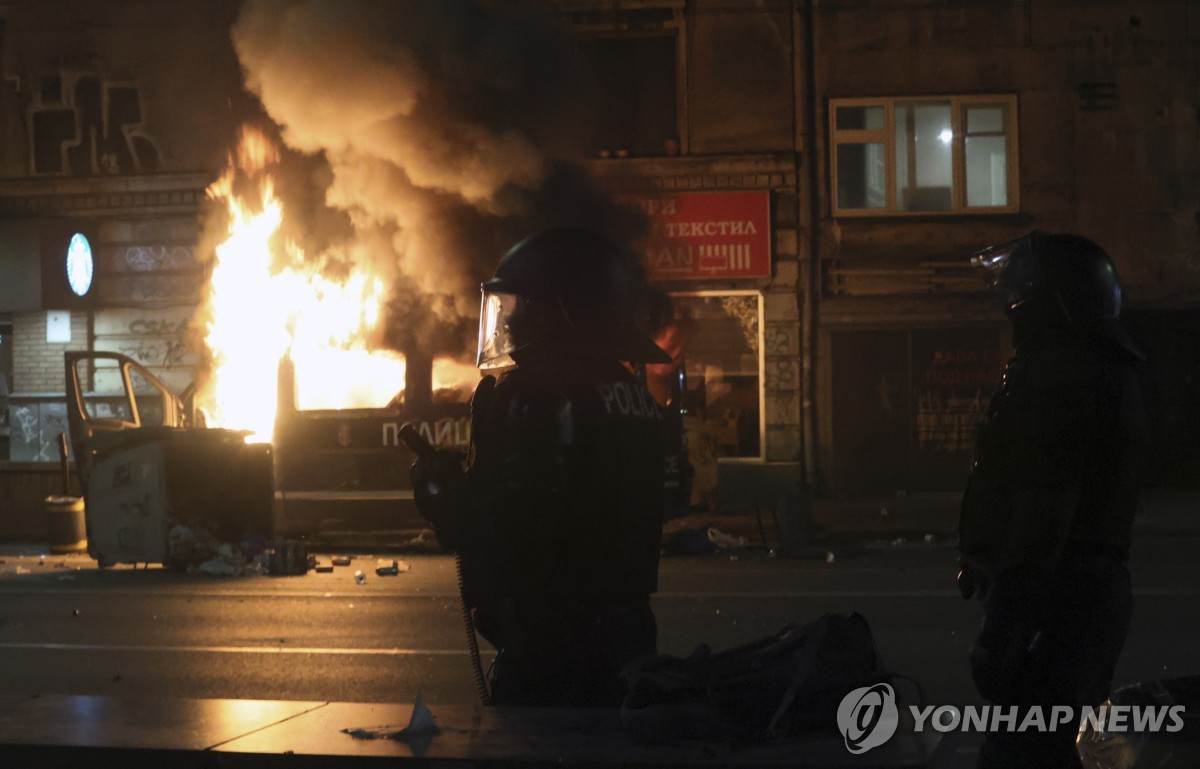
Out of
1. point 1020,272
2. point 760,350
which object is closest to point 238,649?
point 1020,272

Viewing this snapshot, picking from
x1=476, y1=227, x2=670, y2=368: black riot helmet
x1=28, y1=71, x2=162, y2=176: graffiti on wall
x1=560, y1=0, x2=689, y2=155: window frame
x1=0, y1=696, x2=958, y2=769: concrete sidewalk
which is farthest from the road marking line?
x1=28, y1=71, x2=162, y2=176: graffiti on wall

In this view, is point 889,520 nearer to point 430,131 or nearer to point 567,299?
point 430,131

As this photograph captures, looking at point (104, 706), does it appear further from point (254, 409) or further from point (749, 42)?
point (749, 42)

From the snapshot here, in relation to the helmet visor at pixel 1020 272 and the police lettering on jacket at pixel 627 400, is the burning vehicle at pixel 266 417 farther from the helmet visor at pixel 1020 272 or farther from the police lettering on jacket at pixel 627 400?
the helmet visor at pixel 1020 272

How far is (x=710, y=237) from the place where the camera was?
19.3 metres

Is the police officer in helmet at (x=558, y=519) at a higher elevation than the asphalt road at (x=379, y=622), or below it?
higher

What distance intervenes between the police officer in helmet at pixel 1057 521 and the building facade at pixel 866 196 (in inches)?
593

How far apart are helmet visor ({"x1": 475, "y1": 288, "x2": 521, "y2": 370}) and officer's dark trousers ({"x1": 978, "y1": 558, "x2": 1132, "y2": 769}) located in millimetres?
1586

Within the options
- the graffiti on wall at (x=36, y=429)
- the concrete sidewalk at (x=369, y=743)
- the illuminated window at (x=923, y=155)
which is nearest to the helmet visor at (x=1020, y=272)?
the concrete sidewalk at (x=369, y=743)

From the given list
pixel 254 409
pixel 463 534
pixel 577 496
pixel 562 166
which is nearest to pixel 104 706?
pixel 463 534

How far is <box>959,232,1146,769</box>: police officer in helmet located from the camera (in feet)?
10.6

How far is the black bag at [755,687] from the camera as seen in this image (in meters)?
3.04

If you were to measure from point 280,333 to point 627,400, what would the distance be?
44.9 feet

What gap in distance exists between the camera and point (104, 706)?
3.66 m
